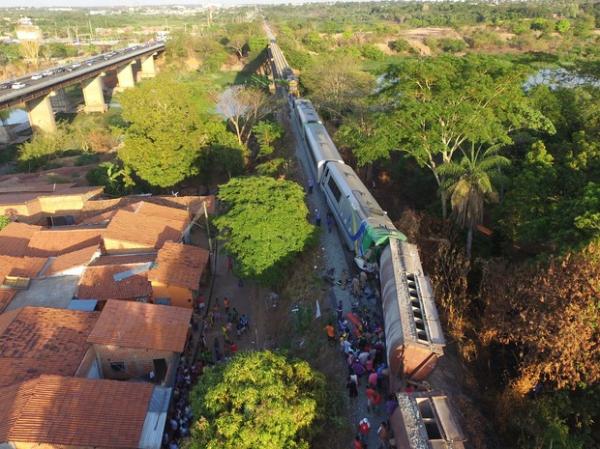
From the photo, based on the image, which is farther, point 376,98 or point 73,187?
point 73,187

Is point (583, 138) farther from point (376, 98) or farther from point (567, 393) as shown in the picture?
point (567, 393)

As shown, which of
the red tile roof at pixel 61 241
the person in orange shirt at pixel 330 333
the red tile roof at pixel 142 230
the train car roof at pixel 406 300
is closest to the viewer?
the train car roof at pixel 406 300

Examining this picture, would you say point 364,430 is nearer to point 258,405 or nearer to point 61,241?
point 258,405

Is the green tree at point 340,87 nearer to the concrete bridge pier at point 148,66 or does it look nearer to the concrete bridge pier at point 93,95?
the concrete bridge pier at point 93,95

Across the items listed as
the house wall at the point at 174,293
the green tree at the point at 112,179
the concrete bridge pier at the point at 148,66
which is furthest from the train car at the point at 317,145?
the concrete bridge pier at the point at 148,66

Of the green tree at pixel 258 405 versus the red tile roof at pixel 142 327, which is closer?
the green tree at pixel 258 405

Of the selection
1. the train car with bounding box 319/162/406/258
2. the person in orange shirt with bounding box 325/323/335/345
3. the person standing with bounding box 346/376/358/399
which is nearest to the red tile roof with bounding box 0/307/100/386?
the person in orange shirt with bounding box 325/323/335/345

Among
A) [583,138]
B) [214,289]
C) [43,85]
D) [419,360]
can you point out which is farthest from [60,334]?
[43,85]
